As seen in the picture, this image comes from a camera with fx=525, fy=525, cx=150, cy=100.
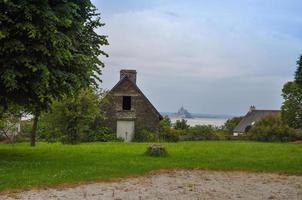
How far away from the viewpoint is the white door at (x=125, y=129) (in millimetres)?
53000

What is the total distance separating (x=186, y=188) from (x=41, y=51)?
295 inches

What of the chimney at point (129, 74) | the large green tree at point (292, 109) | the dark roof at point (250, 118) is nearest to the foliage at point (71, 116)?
the chimney at point (129, 74)

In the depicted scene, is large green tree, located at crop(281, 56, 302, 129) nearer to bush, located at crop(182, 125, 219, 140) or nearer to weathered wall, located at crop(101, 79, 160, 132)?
bush, located at crop(182, 125, 219, 140)

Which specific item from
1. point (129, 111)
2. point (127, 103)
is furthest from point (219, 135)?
Result: point (127, 103)

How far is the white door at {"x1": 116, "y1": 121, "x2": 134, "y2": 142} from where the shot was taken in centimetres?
5300

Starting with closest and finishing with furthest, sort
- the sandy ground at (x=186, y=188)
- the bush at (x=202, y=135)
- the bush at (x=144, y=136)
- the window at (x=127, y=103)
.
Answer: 1. the sandy ground at (x=186, y=188)
2. the bush at (x=144, y=136)
3. the bush at (x=202, y=135)
4. the window at (x=127, y=103)

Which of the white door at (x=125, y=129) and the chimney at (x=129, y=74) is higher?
the chimney at (x=129, y=74)

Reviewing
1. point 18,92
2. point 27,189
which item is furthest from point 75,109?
point 27,189

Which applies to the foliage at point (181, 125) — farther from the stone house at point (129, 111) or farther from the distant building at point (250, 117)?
the distant building at point (250, 117)

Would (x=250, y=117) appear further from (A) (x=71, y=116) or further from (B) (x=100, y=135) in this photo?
(A) (x=71, y=116)

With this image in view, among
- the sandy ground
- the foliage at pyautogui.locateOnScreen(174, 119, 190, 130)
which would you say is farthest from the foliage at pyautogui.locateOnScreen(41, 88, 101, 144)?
the foliage at pyautogui.locateOnScreen(174, 119, 190, 130)

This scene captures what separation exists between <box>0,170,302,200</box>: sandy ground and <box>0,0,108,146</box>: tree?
5.12 metres

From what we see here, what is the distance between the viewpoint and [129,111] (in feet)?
177

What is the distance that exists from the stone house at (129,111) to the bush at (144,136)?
0.49m
